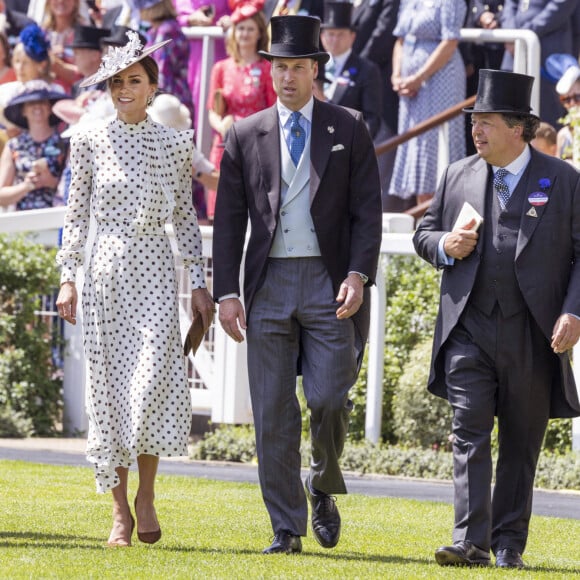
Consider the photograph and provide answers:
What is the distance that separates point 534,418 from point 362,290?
2.83ft

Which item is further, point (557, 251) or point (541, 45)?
point (541, 45)

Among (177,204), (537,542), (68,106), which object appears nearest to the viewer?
(177,204)

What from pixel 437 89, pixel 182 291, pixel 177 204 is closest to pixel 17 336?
pixel 182 291

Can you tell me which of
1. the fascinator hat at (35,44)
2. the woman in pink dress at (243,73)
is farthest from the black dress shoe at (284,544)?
the fascinator hat at (35,44)

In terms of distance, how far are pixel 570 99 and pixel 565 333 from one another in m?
6.25

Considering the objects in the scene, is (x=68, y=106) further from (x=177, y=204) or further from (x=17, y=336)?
(x=177, y=204)

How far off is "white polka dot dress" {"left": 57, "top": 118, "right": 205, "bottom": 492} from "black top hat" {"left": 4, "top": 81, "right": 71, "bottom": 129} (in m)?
8.54

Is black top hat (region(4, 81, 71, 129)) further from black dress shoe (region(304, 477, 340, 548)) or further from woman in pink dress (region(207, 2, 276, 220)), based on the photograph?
black dress shoe (region(304, 477, 340, 548))

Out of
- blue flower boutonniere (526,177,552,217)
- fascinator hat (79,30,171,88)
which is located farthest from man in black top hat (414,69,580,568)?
fascinator hat (79,30,171,88)

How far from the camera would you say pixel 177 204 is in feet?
21.4

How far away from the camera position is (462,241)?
20.0 feet

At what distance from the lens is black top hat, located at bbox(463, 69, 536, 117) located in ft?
20.3

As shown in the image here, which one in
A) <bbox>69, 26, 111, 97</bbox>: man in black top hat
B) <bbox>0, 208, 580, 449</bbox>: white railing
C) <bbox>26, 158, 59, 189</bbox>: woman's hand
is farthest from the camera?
<bbox>26, 158, 59, 189</bbox>: woman's hand

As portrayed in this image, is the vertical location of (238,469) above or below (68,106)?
below
